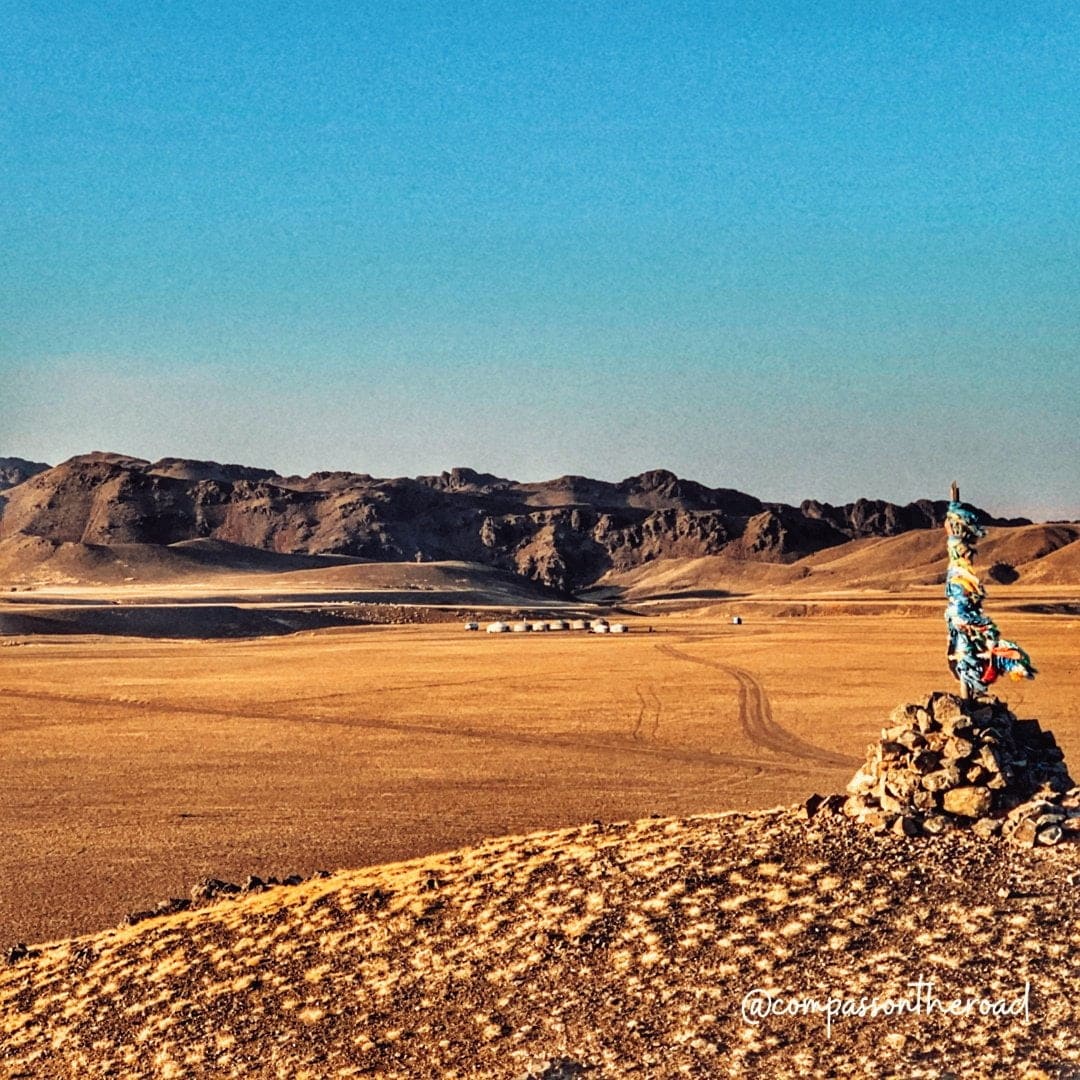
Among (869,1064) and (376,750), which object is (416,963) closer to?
(869,1064)

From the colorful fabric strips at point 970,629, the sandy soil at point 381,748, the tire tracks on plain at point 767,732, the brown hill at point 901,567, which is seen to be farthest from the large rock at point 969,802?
the brown hill at point 901,567

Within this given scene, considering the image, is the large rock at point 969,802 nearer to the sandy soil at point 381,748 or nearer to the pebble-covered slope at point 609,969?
the pebble-covered slope at point 609,969

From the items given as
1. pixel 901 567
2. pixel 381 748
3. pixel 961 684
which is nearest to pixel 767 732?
pixel 381 748

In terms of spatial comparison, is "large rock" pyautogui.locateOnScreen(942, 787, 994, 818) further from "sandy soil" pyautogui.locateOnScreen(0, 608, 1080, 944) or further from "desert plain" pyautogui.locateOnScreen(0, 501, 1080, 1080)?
"sandy soil" pyautogui.locateOnScreen(0, 608, 1080, 944)

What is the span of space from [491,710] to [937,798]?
24.3m

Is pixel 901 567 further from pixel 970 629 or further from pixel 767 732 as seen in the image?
pixel 970 629

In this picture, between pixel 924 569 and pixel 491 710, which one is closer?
pixel 491 710

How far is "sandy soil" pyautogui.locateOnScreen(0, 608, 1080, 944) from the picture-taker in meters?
18.8

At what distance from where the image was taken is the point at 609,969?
10.7 metres

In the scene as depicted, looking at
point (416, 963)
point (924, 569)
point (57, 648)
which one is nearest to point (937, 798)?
point (416, 963)

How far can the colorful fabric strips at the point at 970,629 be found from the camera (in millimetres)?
13312

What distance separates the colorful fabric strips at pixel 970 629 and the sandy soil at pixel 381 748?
7871 millimetres

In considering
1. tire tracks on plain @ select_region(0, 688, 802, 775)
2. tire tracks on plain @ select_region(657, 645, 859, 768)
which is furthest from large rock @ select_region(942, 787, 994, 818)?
tire tracks on plain @ select_region(657, 645, 859, 768)

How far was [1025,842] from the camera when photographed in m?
11.9
